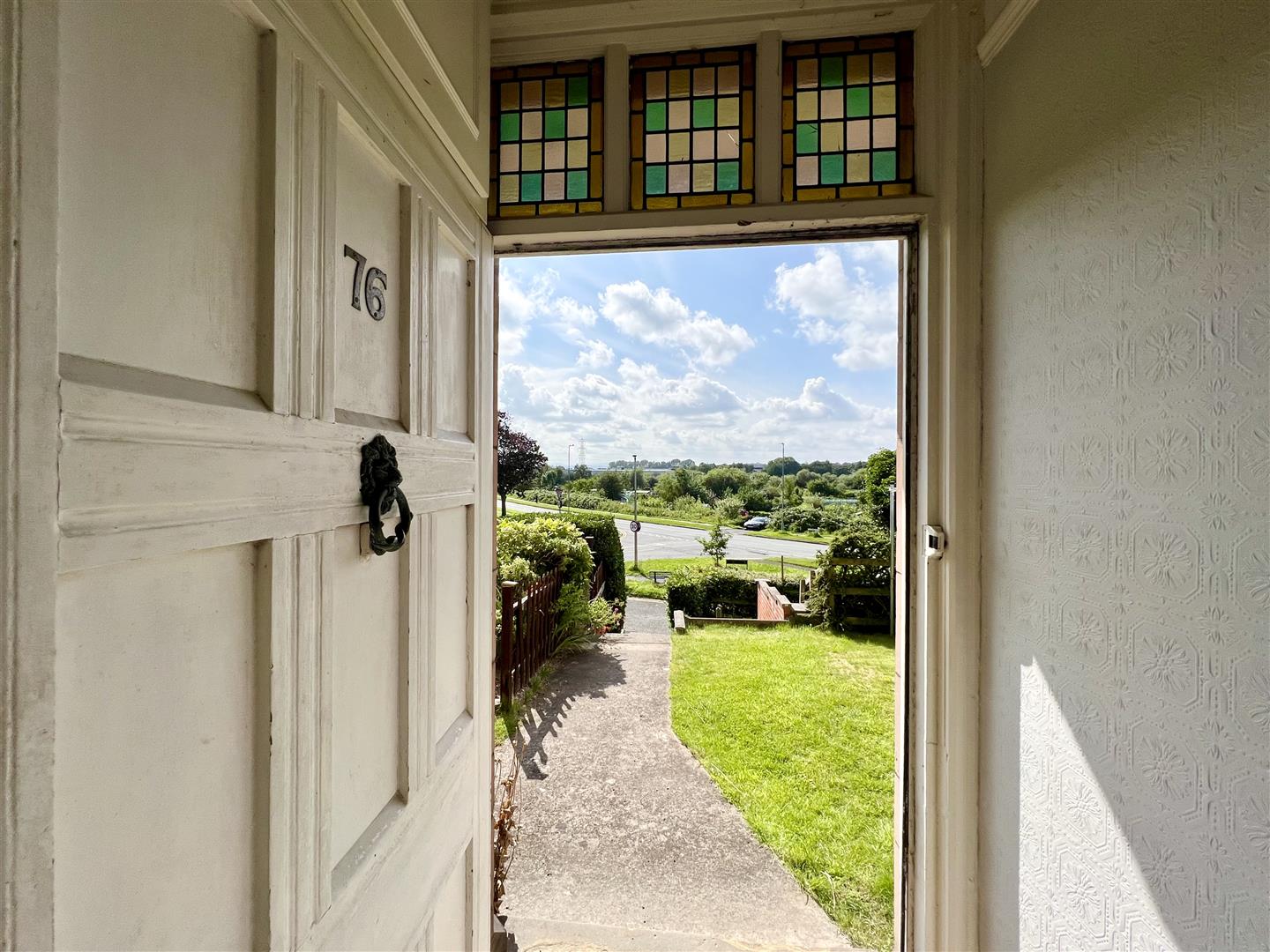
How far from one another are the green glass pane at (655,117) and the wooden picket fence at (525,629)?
1995 millimetres

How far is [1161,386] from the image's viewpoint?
621 mm

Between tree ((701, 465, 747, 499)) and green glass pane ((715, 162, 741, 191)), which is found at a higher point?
green glass pane ((715, 162, 741, 191))

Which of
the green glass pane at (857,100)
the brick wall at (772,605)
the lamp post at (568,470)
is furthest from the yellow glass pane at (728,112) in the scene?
the brick wall at (772,605)

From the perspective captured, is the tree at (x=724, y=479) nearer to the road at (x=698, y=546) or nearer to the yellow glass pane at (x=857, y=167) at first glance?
the road at (x=698, y=546)

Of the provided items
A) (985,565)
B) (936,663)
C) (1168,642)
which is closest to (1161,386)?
(1168,642)

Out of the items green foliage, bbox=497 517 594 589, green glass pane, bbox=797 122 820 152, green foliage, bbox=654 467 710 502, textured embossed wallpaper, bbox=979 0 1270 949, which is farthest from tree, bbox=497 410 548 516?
textured embossed wallpaper, bbox=979 0 1270 949

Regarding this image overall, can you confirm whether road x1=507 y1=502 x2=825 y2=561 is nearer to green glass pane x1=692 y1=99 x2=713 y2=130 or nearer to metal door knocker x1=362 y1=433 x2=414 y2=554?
green glass pane x1=692 y1=99 x2=713 y2=130

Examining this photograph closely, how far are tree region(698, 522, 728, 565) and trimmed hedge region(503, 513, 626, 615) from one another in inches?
26.7

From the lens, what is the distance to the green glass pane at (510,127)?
1.12 m

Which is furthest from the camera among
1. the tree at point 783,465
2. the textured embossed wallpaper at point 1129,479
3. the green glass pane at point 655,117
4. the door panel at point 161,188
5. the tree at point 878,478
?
the tree at point 878,478

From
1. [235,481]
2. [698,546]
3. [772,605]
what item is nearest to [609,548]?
[698,546]

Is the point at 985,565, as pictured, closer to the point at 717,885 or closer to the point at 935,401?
the point at 935,401

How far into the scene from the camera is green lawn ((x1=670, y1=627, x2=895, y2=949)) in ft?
5.41

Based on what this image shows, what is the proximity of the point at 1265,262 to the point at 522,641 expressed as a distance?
2.76 m
